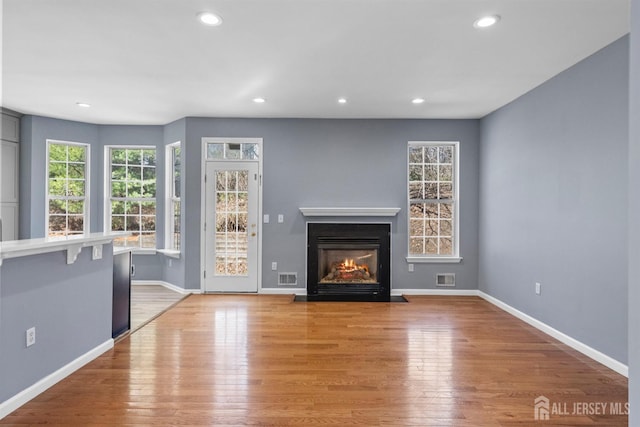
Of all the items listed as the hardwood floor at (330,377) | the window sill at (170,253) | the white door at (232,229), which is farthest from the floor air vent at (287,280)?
the window sill at (170,253)

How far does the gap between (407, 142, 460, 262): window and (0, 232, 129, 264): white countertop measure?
3.83 meters

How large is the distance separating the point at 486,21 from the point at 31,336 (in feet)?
12.3

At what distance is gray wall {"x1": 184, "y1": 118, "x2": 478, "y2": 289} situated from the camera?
16.5ft

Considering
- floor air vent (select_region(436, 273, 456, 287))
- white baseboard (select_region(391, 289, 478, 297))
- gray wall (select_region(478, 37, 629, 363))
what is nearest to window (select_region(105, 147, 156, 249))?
white baseboard (select_region(391, 289, 478, 297))

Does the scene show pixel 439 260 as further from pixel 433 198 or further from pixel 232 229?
pixel 232 229

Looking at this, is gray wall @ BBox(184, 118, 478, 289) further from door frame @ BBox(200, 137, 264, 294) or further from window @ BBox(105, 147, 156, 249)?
window @ BBox(105, 147, 156, 249)

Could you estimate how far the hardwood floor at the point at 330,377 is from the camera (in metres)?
2.03

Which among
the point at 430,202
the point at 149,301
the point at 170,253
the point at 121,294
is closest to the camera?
the point at 121,294

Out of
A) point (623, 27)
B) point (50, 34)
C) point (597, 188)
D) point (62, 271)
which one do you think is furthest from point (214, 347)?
point (623, 27)

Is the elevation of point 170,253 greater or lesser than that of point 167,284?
greater

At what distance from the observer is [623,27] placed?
8.21 feet

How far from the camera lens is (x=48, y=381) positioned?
2.31 meters

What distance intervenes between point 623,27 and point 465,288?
3.53 m

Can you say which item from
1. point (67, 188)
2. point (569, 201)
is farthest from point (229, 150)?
point (569, 201)
